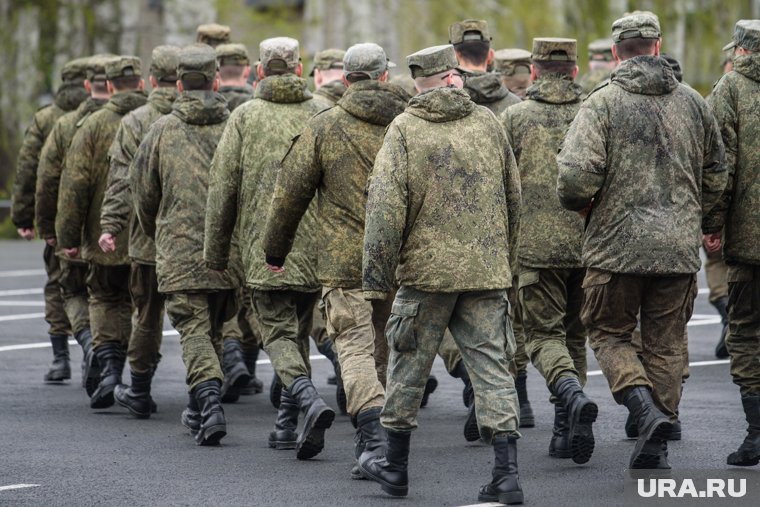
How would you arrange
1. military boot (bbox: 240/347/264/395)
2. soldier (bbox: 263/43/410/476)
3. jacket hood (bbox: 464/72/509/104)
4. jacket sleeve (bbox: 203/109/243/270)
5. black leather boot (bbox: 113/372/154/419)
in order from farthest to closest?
military boot (bbox: 240/347/264/395) < black leather boot (bbox: 113/372/154/419) < jacket hood (bbox: 464/72/509/104) < jacket sleeve (bbox: 203/109/243/270) < soldier (bbox: 263/43/410/476)

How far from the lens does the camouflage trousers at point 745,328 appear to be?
28.6ft

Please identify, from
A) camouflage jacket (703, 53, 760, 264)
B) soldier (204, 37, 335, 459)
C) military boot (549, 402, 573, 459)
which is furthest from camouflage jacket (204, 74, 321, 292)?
camouflage jacket (703, 53, 760, 264)

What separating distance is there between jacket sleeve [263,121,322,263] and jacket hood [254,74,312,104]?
2.87 ft

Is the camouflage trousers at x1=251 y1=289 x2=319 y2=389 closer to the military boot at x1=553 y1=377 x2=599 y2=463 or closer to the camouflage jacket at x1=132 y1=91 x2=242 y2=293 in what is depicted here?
the camouflage jacket at x1=132 y1=91 x2=242 y2=293

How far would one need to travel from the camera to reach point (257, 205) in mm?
9398

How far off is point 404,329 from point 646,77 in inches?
72.5

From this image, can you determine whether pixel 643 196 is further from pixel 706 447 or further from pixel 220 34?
pixel 220 34

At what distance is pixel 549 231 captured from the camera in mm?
9312

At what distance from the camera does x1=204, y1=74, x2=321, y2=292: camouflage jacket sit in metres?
9.35

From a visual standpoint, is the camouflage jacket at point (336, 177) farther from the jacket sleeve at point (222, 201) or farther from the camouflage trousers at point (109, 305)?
the camouflage trousers at point (109, 305)

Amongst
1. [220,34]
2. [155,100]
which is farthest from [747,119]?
[220,34]

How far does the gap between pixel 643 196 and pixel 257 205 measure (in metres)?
2.37

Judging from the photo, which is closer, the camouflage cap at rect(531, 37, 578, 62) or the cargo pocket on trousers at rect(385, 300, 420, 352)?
the cargo pocket on trousers at rect(385, 300, 420, 352)

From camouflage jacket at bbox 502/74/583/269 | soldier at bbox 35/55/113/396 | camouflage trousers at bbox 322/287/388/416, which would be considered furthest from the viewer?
soldier at bbox 35/55/113/396
